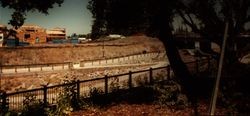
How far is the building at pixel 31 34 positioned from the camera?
256ft

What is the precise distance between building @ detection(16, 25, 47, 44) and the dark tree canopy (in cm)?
7072

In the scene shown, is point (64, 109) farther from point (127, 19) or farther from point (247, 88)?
point (247, 88)

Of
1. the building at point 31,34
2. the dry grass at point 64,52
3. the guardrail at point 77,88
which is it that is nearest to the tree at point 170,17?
the guardrail at point 77,88

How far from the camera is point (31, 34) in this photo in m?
79.4

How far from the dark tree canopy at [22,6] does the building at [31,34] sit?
70.7m

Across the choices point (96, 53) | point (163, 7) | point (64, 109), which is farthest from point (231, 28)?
point (96, 53)

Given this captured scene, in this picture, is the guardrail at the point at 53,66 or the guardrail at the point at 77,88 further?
the guardrail at the point at 53,66

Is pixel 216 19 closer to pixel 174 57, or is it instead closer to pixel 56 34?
pixel 174 57

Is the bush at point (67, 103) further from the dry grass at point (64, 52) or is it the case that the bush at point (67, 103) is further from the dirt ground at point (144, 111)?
the dry grass at point (64, 52)


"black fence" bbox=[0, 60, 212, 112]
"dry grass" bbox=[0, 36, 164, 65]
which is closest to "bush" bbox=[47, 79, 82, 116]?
"black fence" bbox=[0, 60, 212, 112]

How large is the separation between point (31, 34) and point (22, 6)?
7297 centimetres

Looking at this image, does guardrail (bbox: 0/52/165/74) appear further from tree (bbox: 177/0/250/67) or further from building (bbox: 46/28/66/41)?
building (bbox: 46/28/66/41)

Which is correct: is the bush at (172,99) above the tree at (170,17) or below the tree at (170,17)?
below

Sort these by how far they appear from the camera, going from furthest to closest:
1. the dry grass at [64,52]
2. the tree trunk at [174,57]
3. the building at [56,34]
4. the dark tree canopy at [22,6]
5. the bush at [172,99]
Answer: the building at [56,34]
the dry grass at [64,52]
the tree trunk at [174,57]
the bush at [172,99]
the dark tree canopy at [22,6]
